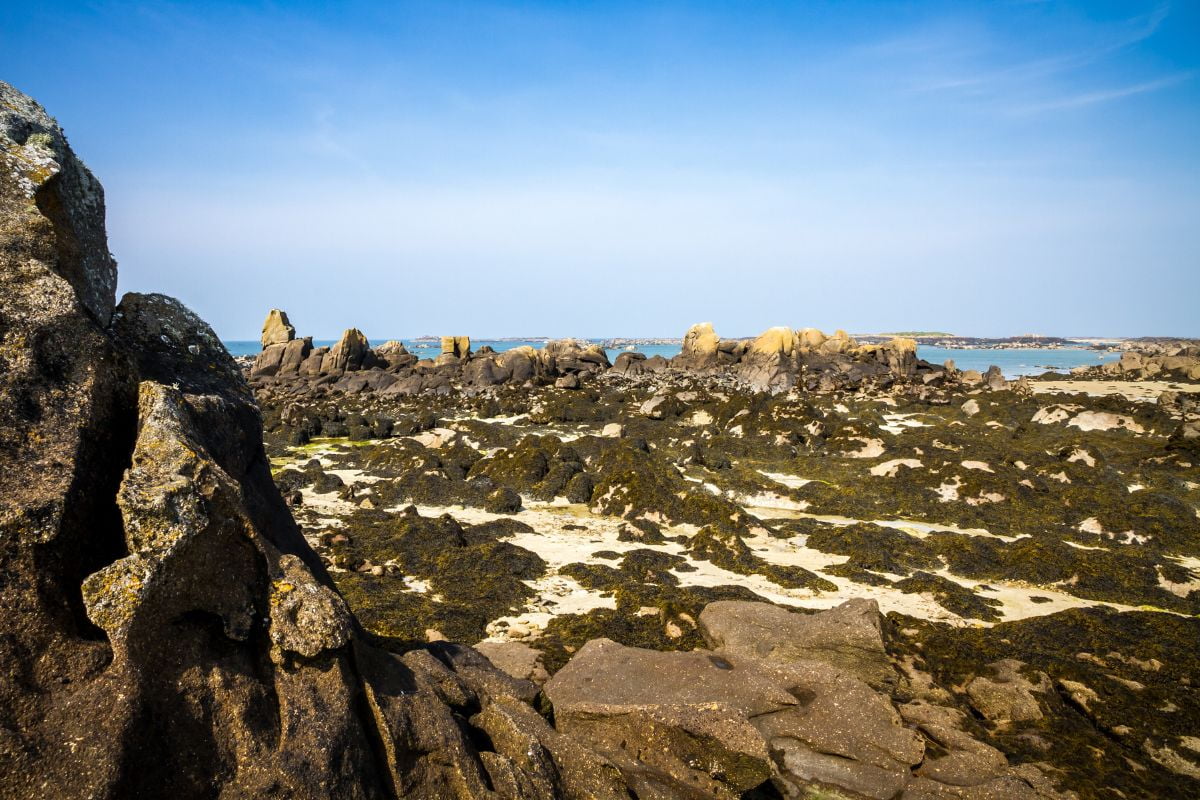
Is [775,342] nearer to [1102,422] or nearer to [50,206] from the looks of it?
[1102,422]

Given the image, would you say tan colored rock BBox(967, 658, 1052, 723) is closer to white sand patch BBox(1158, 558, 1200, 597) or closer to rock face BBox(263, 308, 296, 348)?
white sand patch BBox(1158, 558, 1200, 597)

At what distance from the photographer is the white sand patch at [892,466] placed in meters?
23.9

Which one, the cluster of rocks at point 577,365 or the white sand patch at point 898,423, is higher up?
the cluster of rocks at point 577,365

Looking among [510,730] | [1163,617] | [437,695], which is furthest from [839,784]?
[1163,617]

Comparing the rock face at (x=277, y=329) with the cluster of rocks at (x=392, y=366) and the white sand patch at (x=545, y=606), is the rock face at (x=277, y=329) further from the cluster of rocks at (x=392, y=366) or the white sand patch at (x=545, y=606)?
the white sand patch at (x=545, y=606)

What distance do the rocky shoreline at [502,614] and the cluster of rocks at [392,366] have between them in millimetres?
38125

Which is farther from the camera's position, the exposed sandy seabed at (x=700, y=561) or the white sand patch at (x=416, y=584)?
the white sand patch at (x=416, y=584)

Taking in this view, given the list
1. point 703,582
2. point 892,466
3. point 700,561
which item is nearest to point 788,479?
point 892,466

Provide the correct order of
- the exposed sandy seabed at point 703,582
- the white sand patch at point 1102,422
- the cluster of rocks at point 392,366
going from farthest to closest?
the cluster of rocks at point 392,366, the white sand patch at point 1102,422, the exposed sandy seabed at point 703,582

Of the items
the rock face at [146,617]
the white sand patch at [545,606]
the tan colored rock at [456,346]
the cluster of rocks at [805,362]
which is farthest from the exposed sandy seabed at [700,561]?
the tan colored rock at [456,346]

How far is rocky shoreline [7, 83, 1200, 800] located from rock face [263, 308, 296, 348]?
190 feet

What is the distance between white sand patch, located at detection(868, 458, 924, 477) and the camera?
940 inches

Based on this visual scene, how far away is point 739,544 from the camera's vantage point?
16.9 m

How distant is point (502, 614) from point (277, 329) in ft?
234
